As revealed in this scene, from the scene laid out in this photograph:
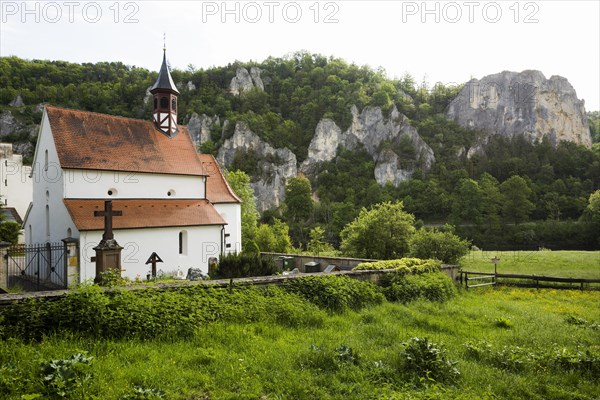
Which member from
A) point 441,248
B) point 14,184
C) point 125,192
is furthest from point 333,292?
Answer: point 14,184

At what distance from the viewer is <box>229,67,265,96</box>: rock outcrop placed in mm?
97062

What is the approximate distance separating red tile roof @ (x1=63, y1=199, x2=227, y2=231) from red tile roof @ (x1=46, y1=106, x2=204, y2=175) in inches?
70.4

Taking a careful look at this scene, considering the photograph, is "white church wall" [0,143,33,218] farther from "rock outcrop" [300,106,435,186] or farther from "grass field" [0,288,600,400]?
"rock outcrop" [300,106,435,186]

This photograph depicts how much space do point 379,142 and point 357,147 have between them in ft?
17.7

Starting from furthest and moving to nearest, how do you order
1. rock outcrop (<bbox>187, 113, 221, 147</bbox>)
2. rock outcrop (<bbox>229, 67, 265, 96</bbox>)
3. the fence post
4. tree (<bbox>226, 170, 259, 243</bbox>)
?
rock outcrop (<bbox>229, 67, 265, 96</bbox>) < rock outcrop (<bbox>187, 113, 221, 147</bbox>) < tree (<bbox>226, 170, 259, 243</bbox>) < the fence post

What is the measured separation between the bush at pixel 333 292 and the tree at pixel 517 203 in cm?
5926

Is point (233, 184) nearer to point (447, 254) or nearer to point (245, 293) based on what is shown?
point (447, 254)

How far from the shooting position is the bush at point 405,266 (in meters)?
12.2

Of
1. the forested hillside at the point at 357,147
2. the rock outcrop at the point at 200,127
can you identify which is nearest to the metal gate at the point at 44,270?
the forested hillside at the point at 357,147

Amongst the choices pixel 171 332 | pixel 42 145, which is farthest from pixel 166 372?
pixel 42 145

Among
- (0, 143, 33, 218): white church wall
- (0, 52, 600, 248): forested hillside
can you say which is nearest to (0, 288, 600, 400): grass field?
(0, 143, 33, 218): white church wall

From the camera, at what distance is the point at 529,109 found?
8681 cm

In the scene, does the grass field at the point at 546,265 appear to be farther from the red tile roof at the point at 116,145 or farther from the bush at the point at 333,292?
the red tile roof at the point at 116,145

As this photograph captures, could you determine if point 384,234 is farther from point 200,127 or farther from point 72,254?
point 200,127
